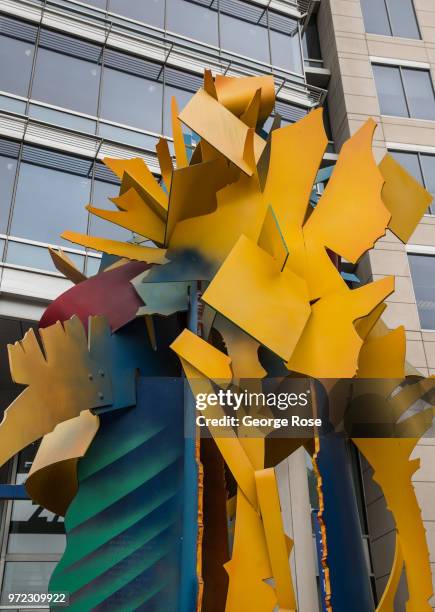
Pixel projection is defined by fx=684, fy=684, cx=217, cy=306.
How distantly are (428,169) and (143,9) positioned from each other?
8.69 metres

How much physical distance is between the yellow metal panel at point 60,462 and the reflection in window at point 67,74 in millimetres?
9524

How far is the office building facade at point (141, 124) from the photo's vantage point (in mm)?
12023

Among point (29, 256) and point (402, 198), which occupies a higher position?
point (29, 256)

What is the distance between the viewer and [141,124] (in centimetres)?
1484

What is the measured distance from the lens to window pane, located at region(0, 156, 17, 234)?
12347 mm

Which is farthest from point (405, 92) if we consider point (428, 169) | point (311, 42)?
point (311, 42)

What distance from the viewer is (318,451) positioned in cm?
522

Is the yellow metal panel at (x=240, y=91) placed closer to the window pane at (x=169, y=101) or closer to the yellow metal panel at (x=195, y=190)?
the yellow metal panel at (x=195, y=190)

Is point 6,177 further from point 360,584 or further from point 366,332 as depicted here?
point 360,584

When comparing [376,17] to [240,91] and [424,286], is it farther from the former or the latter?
[240,91]

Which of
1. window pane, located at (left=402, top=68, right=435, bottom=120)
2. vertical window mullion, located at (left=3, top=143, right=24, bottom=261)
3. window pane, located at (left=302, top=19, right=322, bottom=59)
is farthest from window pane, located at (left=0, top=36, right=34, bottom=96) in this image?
window pane, located at (left=402, top=68, right=435, bottom=120)

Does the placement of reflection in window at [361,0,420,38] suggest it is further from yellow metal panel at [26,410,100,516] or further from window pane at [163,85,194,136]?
yellow metal panel at [26,410,100,516]

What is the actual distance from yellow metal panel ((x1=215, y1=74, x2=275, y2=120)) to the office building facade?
93.8 inches

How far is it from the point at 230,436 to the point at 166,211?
8.50 ft
